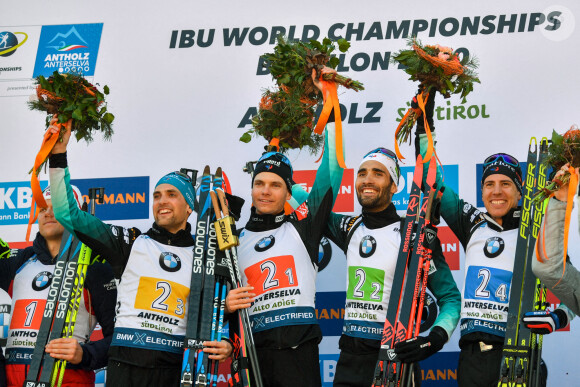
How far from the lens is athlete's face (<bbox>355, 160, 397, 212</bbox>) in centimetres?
478

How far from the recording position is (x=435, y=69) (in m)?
4.57

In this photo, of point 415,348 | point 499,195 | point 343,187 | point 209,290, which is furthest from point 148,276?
point 499,195

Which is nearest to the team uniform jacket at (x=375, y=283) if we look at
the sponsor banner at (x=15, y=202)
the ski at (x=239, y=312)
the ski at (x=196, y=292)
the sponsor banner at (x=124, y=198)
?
the ski at (x=239, y=312)

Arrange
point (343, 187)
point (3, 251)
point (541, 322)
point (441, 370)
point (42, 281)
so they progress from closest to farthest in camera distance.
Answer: point (541, 322)
point (42, 281)
point (3, 251)
point (441, 370)
point (343, 187)

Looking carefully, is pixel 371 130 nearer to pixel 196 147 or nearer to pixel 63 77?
pixel 196 147

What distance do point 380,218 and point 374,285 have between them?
0.42 metres

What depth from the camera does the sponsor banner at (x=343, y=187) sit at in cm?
585

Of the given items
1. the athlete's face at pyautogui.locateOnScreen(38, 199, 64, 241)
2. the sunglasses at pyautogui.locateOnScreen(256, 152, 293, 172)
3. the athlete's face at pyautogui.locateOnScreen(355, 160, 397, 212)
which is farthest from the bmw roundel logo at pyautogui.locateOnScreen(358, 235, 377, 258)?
the athlete's face at pyautogui.locateOnScreen(38, 199, 64, 241)

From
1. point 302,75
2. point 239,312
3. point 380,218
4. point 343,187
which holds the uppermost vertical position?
point 302,75

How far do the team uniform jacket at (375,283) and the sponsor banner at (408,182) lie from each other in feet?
3.11

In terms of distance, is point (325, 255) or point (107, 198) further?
point (107, 198)

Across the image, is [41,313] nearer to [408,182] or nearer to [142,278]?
[142,278]

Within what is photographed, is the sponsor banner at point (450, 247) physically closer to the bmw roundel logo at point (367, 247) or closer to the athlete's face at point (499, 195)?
the athlete's face at point (499, 195)

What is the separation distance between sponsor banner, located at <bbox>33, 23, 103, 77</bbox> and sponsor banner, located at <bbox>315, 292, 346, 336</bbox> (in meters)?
2.40
